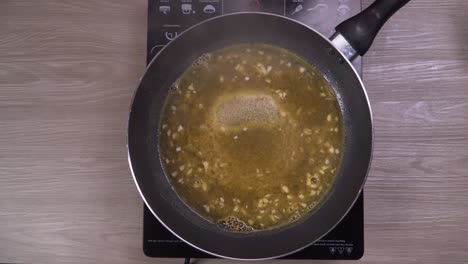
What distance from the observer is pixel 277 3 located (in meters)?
1.14

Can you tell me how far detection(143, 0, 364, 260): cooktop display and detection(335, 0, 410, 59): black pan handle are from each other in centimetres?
16

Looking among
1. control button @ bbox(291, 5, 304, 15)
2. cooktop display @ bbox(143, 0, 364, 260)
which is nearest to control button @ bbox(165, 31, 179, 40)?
cooktop display @ bbox(143, 0, 364, 260)

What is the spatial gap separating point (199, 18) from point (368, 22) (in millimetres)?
416

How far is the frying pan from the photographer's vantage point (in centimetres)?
104

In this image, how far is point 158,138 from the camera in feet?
3.66

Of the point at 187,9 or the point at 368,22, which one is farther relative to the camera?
the point at 187,9

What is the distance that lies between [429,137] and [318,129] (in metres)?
0.29

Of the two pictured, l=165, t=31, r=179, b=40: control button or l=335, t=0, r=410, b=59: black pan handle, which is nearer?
l=335, t=0, r=410, b=59: black pan handle

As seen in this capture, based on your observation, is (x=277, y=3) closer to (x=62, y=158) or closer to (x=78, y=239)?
(x=62, y=158)

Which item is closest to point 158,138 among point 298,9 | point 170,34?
point 170,34

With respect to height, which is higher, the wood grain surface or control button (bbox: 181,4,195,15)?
control button (bbox: 181,4,195,15)

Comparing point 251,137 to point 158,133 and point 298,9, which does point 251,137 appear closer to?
point 158,133

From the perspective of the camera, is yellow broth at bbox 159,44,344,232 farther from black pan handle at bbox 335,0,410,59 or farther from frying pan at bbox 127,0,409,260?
black pan handle at bbox 335,0,410,59

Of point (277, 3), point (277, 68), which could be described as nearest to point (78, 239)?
point (277, 68)
